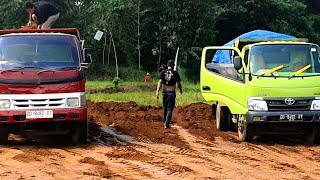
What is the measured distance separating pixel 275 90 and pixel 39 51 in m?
4.78

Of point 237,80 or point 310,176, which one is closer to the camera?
point 310,176

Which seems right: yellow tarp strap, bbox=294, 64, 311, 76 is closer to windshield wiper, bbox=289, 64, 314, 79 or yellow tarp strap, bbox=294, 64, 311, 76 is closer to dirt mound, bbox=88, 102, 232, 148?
windshield wiper, bbox=289, 64, 314, 79

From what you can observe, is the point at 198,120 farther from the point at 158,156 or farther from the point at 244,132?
the point at 158,156

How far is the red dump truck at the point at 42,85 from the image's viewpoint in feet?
34.4

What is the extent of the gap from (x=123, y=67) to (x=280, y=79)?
979 inches

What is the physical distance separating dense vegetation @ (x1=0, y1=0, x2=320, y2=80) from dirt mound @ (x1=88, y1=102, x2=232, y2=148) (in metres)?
14.6

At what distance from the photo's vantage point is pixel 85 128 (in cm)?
A: 1120

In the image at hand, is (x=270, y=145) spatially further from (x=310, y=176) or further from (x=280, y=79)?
(x=310, y=176)

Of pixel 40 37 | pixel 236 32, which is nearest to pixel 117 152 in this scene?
pixel 40 37

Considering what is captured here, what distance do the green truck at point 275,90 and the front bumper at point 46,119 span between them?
3.38m

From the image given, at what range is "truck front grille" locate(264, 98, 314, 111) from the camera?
1118cm

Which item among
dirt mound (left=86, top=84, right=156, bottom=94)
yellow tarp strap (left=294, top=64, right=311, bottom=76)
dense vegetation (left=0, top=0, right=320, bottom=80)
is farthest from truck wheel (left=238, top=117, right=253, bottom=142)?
dense vegetation (left=0, top=0, right=320, bottom=80)

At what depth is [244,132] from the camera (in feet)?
38.4

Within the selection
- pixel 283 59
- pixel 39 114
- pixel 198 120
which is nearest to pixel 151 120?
pixel 198 120
